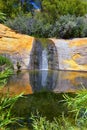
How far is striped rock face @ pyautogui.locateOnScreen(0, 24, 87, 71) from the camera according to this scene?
14.6 meters

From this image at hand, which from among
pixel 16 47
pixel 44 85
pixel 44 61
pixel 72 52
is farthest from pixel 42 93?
pixel 72 52

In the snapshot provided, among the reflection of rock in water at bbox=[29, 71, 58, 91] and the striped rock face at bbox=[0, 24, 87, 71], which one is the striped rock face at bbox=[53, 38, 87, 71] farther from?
the reflection of rock in water at bbox=[29, 71, 58, 91]

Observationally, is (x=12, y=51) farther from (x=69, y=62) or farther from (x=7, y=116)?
(x=7, y=116)

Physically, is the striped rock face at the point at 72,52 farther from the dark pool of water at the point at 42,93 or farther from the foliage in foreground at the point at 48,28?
the dark pool of water at the point at 42,93

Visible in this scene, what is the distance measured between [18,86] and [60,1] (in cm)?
1384

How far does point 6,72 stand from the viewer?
5.23 feet

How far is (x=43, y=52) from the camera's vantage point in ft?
50.6

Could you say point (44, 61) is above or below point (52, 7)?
below

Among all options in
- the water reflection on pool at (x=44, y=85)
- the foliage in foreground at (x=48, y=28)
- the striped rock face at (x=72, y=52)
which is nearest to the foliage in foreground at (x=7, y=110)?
the water reflection on pool at (x=44, y=85)

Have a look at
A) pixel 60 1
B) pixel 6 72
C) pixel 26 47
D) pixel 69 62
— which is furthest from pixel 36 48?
pixel 6 72

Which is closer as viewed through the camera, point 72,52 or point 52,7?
point 72,52

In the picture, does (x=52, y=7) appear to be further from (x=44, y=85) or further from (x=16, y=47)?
(x=44, y=85)

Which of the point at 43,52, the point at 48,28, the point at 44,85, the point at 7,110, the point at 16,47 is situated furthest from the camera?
the point at 48,28

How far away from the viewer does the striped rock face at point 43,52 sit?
1462 centimetres
